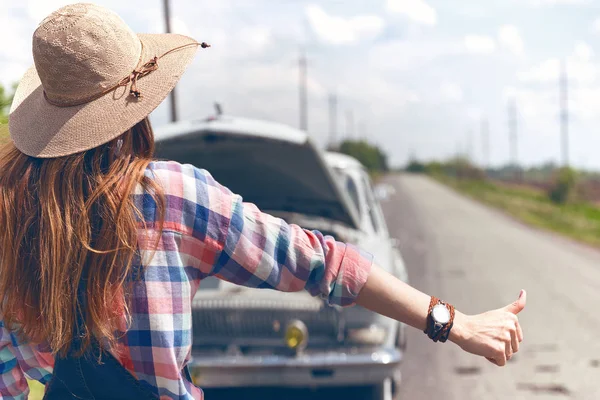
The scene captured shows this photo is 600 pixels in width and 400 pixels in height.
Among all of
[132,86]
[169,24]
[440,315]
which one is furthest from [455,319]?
[169,24]

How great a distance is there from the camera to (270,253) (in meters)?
1.57

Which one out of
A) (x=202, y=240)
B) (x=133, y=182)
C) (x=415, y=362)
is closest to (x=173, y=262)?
(x=202, y=240)

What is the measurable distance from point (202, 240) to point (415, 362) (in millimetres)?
5011

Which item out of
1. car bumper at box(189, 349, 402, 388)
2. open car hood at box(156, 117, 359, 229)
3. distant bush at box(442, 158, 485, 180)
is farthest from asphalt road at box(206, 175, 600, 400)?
distant bush at box(442, 158, 485, 180)

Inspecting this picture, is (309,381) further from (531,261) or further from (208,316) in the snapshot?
(531,261)

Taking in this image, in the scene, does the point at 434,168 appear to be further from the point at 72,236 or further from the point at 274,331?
the point at 72,236

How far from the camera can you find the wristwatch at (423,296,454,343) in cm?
160

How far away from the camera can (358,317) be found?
436 centimetres

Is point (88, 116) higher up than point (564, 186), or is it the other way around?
point (88, 116)

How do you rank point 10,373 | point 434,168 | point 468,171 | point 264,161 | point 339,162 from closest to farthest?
1. point 10,373
2. point 264,161
3. point 339,162
4. point 468,171
5. point 434,168

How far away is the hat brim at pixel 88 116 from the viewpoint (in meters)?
1.46

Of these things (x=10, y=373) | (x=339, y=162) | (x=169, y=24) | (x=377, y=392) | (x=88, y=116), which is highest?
(x=169, y=24)

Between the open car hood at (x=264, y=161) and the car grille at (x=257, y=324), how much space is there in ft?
3.32

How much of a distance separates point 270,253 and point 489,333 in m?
0.52
